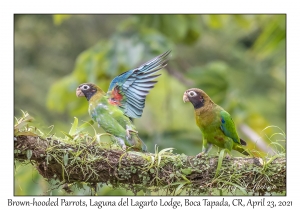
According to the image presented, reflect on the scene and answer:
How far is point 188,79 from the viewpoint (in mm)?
9289

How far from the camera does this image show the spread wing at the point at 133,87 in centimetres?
404

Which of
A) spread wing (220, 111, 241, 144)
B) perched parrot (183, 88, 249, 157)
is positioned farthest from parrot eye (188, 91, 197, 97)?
spread wing (220, 111, 241, 144)

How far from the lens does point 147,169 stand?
12.0 feet

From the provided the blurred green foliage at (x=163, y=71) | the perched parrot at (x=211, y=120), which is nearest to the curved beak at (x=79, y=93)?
the blurred green foliage at (x=163, y=71)

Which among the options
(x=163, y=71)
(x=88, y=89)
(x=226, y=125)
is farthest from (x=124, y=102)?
(x=163, y=71)

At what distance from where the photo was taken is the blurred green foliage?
8280 millimetres

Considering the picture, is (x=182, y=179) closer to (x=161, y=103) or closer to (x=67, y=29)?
(x=161, y=103)

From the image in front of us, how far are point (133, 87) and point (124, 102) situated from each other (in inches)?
5.7

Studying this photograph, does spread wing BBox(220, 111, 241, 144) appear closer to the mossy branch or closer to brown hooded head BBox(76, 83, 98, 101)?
the mossy branch

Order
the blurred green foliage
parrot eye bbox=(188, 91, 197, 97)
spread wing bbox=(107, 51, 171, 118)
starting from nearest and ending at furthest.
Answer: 1. parrot eye bbox=(188, 91, 197, 97)
2. spread wing bbox=(107, 51, 171, 118)
3. the blurred green foliage

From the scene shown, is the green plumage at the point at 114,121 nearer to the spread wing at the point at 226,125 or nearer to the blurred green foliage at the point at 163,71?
the blurred green foliage at the point at 163,71

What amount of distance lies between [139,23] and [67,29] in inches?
354
